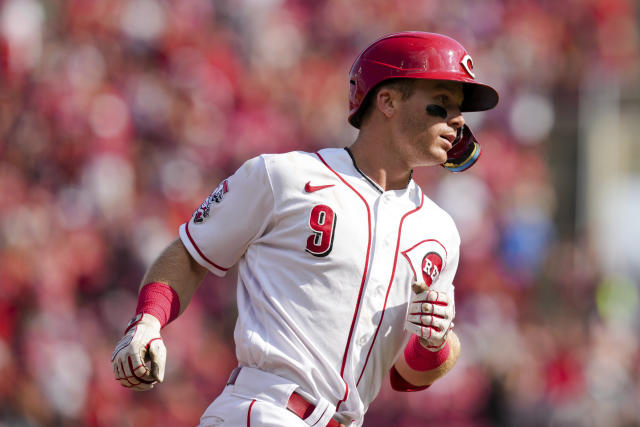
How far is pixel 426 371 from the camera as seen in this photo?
3432mm

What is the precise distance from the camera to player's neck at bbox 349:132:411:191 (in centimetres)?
338

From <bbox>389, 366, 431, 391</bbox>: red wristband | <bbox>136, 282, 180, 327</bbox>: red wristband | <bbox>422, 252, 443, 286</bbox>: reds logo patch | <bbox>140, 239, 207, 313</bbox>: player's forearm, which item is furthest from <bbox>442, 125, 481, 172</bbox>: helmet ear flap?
<bbox>136, 282, 180, 327</bbox>: red wristband

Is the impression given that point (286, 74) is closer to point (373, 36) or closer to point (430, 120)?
point (373, 36)

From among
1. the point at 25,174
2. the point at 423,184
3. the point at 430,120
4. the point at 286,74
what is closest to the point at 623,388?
the point at 423,184

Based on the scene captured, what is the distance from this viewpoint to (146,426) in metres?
7.46

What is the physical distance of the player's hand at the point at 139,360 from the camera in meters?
2.86

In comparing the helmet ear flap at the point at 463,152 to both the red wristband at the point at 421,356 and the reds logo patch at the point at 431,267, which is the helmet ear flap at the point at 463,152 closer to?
the reds logo patch at the point at 431,267

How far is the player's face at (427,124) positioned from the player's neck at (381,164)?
0.05 metres

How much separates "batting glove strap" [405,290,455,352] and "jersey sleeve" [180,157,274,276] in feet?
1.88

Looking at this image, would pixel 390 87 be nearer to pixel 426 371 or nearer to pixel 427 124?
pixel 427 124

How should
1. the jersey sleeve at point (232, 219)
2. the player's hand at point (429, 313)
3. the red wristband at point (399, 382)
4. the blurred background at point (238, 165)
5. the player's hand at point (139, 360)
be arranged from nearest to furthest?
the player's hand at point (139, 360)
the player's hand at point (429, 313)
the jersey sleeve at point (232, 219)
the red wristband at point (399, 382)
the blurred background at point (238, 165)

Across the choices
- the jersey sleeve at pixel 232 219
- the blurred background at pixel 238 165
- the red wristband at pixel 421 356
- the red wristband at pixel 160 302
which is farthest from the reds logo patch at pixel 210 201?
the blurred background at pixel 238 165

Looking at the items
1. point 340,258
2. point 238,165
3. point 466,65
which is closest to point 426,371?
point 340,258

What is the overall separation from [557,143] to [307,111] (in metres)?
3.70
